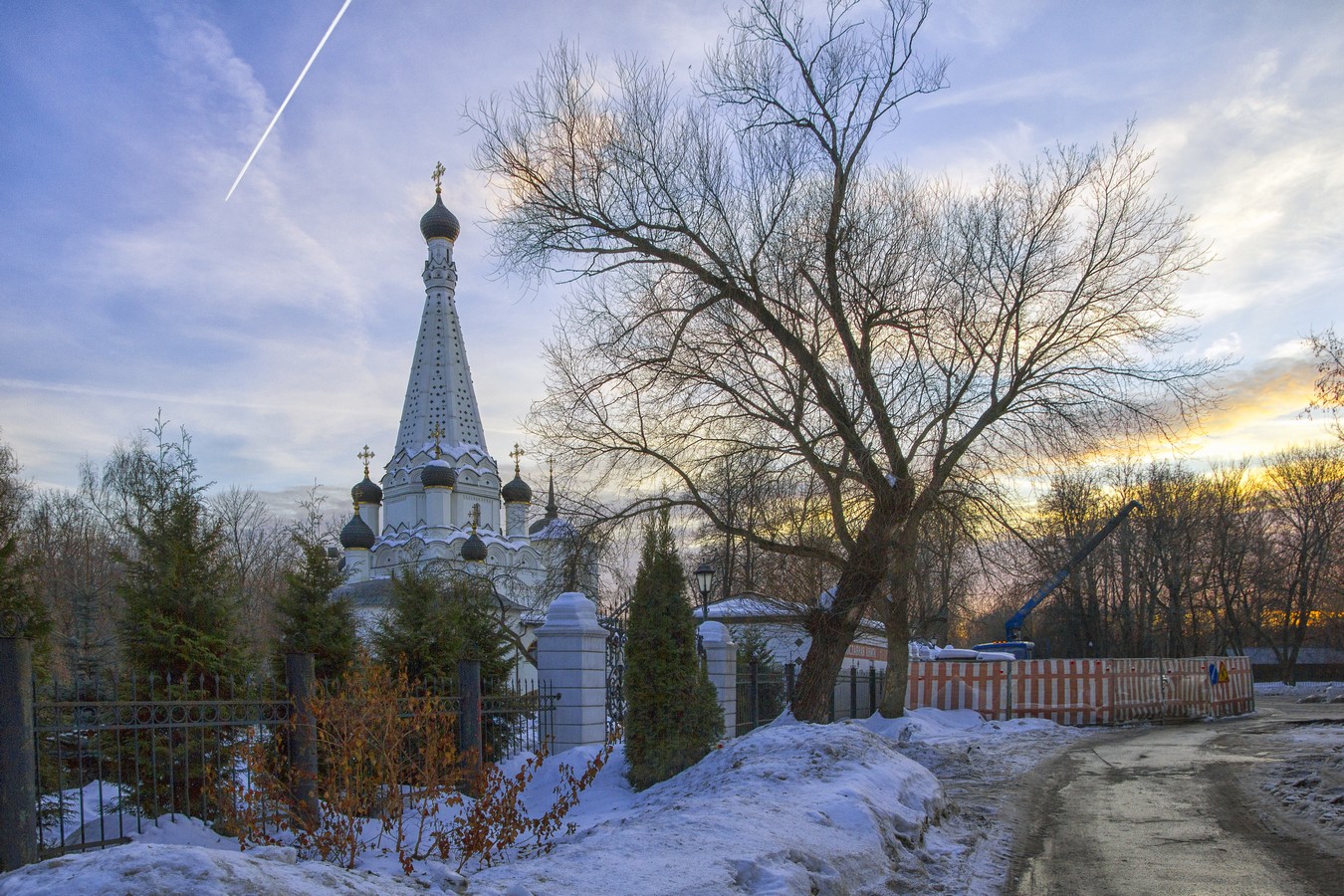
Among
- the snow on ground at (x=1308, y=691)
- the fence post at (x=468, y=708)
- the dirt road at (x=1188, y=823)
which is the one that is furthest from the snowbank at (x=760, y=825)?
the snow on ground at (x=1308, y=691)

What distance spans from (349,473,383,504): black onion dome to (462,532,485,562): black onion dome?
33.0ft

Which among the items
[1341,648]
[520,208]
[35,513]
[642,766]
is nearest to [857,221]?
[520,208]

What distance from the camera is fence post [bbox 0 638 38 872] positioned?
229 inches

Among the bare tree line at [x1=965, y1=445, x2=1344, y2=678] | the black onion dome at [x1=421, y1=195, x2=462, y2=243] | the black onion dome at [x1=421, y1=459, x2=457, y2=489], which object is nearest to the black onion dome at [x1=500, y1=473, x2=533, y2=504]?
the black onion dome at [x1=421, y1=459, x2=457, y2=489]

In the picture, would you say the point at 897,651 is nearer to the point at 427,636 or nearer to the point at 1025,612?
the point at 427,636

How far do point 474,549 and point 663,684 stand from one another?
37796 mm

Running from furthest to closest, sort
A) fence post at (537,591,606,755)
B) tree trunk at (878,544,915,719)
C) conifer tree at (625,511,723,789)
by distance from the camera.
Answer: tree trunk at (878,544,915,719) → fence post at (537,591,606,755) → conifer tree at (625,511,723,789)

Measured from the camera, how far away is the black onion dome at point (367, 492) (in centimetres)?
5506

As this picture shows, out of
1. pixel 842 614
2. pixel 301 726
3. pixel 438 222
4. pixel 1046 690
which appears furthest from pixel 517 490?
pixel 301 726

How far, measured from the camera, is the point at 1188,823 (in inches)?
337

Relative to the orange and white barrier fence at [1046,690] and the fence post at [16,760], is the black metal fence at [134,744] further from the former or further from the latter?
the orange and white barrier fence at [1046,690]

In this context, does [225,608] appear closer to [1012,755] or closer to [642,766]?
[642,766]

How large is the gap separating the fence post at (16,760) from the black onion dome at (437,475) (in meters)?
44.8

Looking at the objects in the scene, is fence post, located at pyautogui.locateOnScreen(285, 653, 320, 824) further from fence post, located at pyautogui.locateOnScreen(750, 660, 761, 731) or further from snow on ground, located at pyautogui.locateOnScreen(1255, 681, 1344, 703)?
snow on ground, located at pyautogui.locateOnScreen(1255, 681, 1344, 703)
